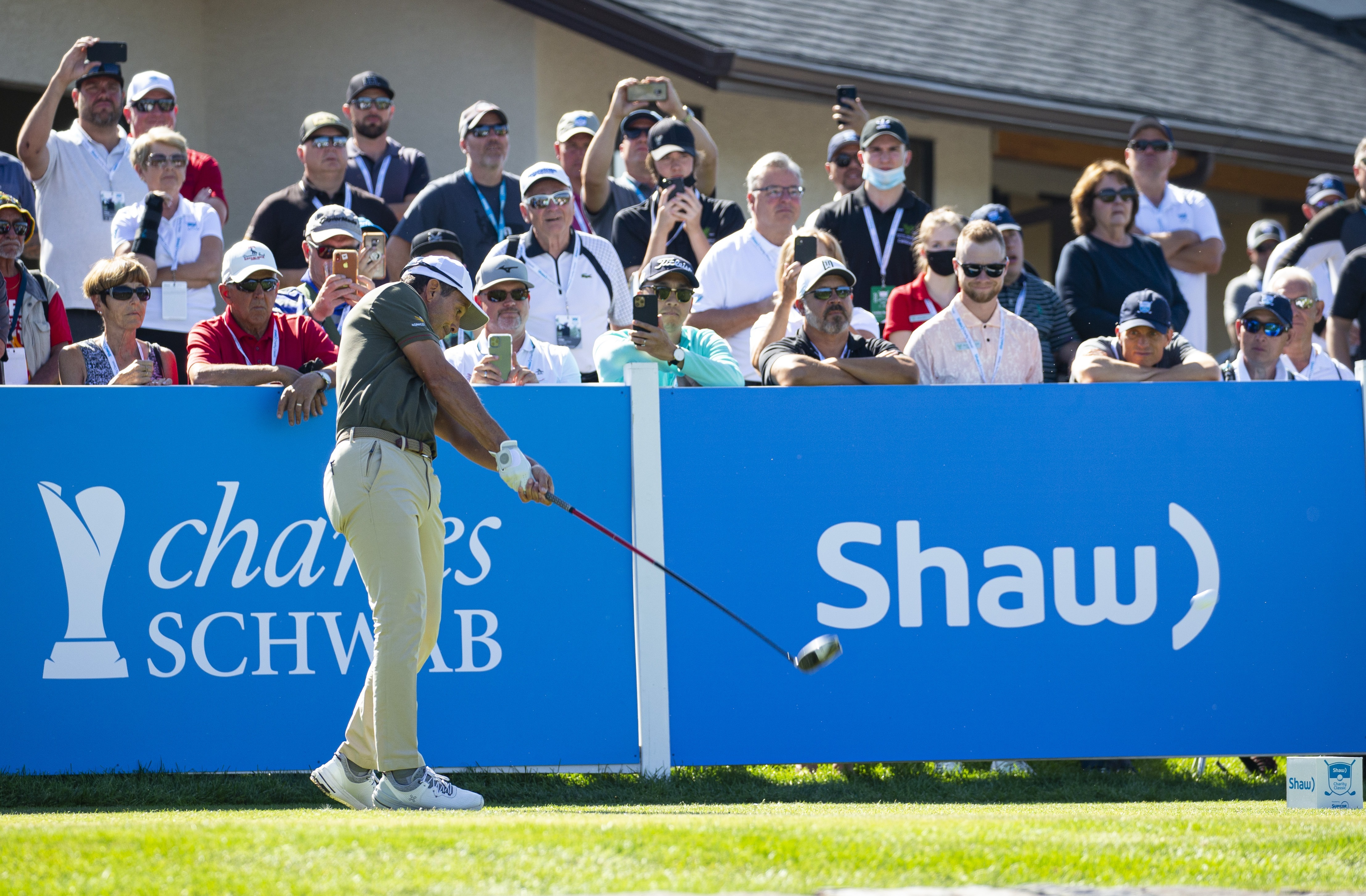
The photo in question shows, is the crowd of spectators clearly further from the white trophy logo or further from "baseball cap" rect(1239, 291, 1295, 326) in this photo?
the white trophy logo

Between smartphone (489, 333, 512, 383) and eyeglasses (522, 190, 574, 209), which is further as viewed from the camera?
eyeglasses (522, 190, 574, 209)

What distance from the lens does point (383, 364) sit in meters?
5.86

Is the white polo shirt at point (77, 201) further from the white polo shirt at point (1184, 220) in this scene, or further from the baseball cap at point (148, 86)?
the white polo shirt at point (1184, 220)

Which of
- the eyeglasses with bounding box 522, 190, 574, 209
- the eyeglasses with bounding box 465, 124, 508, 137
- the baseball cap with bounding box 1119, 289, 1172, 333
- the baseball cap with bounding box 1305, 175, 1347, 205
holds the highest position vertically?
the eyeglasses with bounding box 465, 124, 508, 137

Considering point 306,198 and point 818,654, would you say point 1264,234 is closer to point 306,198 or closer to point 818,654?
point 306,198

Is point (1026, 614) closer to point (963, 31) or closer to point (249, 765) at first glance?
point (249, 765)

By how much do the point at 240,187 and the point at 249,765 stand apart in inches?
265

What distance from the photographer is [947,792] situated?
7047 millimetres

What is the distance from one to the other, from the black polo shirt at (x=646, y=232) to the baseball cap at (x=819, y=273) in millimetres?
1787

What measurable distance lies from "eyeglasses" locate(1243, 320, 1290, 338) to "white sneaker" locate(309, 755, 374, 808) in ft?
16.7

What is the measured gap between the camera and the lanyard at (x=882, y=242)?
9375 mm

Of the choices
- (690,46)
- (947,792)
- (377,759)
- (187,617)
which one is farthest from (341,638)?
(690,46)

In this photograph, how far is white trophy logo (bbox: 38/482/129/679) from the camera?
6.61 metres

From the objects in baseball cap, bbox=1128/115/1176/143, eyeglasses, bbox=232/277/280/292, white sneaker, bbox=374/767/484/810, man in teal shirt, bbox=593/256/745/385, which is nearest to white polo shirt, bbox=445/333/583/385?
man in teal shirt, bbox=593/256/745/385
